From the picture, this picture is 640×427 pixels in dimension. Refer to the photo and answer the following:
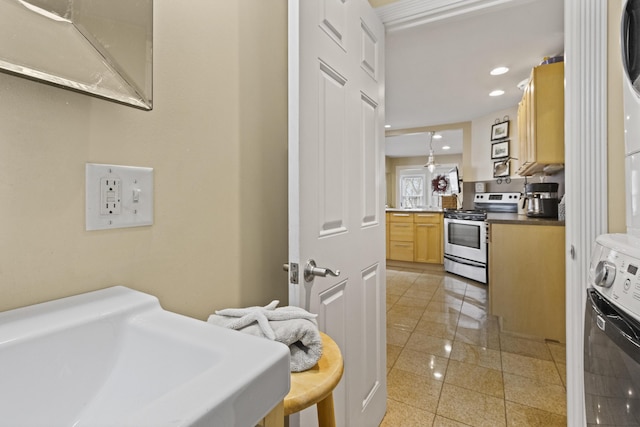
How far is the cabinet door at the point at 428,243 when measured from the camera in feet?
15.5

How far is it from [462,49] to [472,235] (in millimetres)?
2290

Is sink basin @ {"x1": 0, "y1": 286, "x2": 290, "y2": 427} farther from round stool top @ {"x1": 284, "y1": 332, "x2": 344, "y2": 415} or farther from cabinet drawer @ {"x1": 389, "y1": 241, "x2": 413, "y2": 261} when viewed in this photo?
cabinet drawer @ {"x1": 389, "y1": 241, "x2": 413, "y2": 261}

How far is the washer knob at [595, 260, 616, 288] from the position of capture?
0.79 meters

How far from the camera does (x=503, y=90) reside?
345cm

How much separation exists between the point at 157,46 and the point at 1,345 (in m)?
0.64

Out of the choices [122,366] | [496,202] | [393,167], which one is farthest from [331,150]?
[393,167]

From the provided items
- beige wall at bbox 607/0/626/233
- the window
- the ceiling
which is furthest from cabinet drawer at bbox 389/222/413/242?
the window

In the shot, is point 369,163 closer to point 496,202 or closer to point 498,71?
point 498,71

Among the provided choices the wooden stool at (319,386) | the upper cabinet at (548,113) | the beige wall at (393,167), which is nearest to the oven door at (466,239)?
the upper cabinet at (548,113)

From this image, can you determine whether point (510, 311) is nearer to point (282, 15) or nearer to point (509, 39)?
point (509, 39)

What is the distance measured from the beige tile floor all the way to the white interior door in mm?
341

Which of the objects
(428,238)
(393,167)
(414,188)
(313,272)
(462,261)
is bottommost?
(462,261)

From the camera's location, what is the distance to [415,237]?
4906 millimetres

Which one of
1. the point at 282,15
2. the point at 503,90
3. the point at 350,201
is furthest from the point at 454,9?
the point at 503,90
